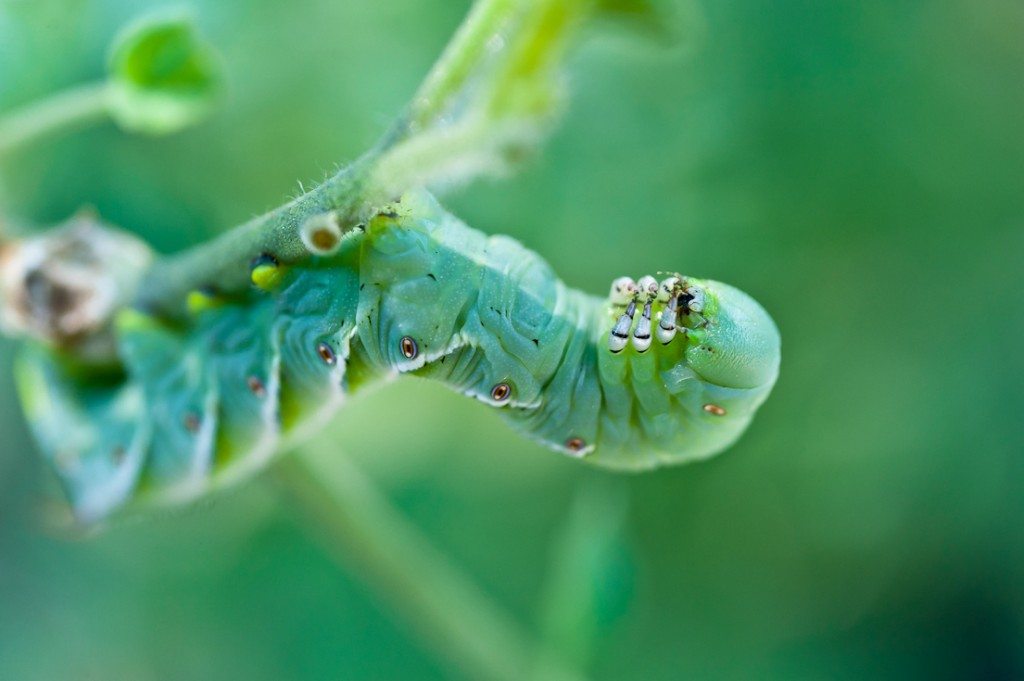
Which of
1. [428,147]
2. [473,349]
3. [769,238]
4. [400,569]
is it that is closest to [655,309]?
[473,349]

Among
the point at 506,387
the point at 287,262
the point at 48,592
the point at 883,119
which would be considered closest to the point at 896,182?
the point at 883,119

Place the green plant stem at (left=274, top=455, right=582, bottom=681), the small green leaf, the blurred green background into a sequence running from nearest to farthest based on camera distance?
the small green leaf
the green plant stem at (left=274, top=455, right=582, bottom=681)
the blurred green background

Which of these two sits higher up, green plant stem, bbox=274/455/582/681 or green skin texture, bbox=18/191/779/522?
green skin texture, bbox=18/191/779/522

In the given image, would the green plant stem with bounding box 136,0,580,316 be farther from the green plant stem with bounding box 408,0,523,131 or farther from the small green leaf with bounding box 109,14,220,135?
the small green leaf with bounding box 109,14,220,135

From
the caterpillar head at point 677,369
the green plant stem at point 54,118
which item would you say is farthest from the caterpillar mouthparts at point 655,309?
the green plant stem at point 54,118

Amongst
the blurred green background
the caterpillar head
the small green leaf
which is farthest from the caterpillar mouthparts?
the blurred green background

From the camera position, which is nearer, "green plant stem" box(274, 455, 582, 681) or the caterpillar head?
the caterpillar head

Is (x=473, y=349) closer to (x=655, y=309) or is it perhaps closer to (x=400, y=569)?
(x=655, y=309)
